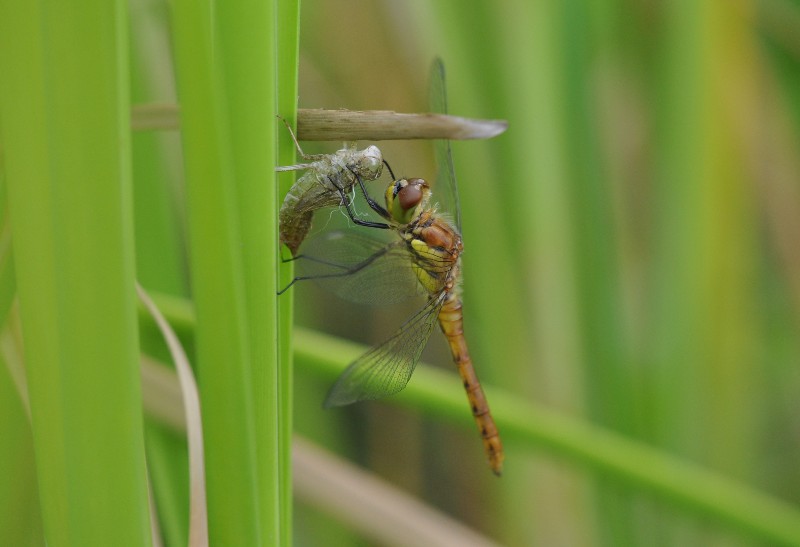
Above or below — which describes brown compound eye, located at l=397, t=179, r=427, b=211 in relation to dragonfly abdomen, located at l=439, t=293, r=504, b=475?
above

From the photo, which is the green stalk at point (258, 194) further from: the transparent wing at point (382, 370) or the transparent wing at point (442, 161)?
the transparent wing at point (442, 161)

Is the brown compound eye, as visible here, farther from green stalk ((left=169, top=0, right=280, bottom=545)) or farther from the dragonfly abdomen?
green stalk ((left=169, top=0, right=280, bottom=545))

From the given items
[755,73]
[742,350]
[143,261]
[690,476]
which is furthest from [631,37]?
[143,261]

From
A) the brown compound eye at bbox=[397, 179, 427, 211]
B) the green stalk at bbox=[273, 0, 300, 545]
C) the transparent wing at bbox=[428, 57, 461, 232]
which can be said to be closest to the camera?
the green stalk at bbox=[273, 0, 300, 545]

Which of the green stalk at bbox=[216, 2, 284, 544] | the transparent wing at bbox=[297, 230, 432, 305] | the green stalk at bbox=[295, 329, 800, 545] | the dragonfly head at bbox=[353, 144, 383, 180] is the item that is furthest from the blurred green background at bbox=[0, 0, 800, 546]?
the green stalk at bbox=[216, 2, 284, 544]

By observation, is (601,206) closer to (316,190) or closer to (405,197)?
(405,197)

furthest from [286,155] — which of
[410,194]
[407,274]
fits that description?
[407,274]
